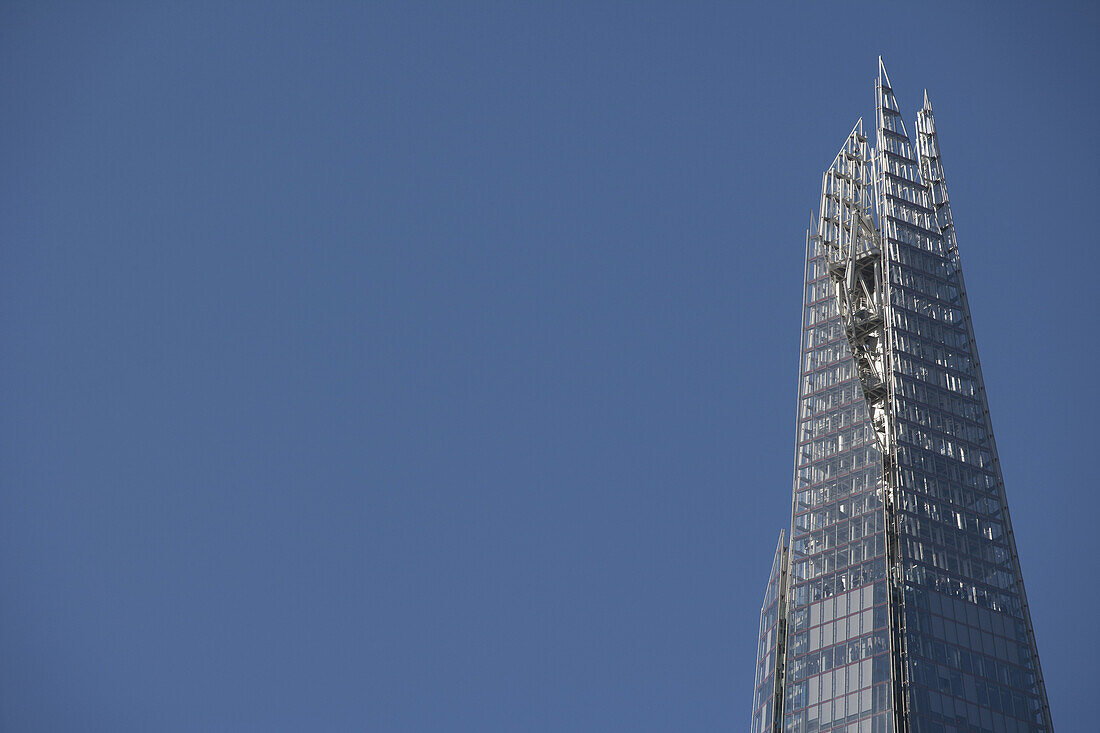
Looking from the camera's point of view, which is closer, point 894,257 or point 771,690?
point 771,690

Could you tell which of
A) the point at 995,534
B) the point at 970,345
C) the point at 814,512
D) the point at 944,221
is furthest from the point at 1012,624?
the point at 944,221

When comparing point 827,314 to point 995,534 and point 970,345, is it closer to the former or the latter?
point 970,345

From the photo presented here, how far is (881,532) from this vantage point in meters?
163

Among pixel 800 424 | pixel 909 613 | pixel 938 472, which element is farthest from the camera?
pixel 800 424

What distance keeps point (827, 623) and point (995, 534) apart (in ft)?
67.1

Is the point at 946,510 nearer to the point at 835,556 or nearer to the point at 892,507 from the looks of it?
the point at 892,507

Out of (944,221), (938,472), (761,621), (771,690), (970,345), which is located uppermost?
(944,221)

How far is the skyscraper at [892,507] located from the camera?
503 ft

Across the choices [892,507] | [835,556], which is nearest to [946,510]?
[892,507]

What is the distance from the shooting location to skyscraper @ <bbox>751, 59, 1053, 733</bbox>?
503ft

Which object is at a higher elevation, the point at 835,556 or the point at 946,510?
the point at 946,510

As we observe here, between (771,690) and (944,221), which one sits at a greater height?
(944,221)

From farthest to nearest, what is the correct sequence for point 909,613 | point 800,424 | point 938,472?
1. point 800,424
2. point 938,472
3. point 909,613

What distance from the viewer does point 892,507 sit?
6476 inches
